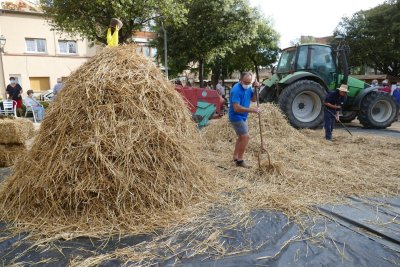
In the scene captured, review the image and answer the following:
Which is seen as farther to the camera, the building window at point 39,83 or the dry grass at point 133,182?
the building window at point 39,83

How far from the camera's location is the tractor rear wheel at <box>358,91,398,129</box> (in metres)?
9.12

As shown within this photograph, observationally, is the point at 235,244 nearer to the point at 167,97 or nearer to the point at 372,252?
the point at 372,252

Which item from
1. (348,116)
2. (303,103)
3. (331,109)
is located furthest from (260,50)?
(331,109)

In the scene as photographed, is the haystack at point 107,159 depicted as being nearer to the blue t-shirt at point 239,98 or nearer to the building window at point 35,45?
the blue t-shirt at point 239,98

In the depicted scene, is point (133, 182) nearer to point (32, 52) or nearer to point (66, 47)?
point (32, 52)

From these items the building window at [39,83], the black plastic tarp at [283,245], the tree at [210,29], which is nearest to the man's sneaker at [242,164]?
the black plastic tarp at [283,245]

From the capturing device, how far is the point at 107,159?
3.29m

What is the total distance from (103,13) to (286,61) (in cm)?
664

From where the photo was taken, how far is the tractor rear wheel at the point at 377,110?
9.12 metres

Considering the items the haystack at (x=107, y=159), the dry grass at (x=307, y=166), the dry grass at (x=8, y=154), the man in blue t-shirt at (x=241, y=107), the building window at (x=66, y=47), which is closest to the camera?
the haystack at (x=107, y=159)

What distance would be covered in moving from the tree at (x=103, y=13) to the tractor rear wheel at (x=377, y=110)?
7215mm

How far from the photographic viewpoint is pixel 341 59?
9008mm

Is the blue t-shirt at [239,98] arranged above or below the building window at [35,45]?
below

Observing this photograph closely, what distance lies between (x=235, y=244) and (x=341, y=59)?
25.8 ft
